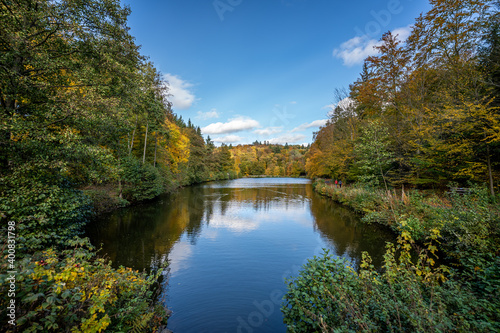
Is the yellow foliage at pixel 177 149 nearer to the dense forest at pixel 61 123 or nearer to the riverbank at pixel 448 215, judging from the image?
the dense forest at pixel 61 123

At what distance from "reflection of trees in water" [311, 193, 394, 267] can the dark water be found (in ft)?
0.14

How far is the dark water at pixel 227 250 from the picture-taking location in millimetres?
5359

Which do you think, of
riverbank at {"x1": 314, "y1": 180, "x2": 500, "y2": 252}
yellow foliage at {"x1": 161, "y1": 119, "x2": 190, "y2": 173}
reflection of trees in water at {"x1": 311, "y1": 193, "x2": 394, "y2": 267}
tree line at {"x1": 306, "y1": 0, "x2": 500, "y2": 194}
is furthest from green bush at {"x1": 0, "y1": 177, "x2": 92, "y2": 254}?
yellow foliage at {"x1": 161, "y1": 119, "x2": 190, "y2": 173}

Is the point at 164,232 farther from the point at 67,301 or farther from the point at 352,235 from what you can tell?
the point at 352,235

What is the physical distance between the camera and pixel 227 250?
9570 mm

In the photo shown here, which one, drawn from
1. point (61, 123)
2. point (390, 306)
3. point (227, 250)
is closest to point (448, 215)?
point (390, 306)

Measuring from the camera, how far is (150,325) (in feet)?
13.0

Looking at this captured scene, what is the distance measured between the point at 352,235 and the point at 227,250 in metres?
7.01

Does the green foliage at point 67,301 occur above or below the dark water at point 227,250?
above

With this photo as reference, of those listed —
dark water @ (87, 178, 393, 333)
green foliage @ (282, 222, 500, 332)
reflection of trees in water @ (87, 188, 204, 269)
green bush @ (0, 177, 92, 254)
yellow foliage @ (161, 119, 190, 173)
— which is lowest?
dark water @ (87, 178, 393, 333)

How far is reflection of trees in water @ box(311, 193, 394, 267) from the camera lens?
30.1 feet

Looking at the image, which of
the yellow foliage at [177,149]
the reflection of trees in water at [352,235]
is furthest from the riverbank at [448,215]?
the yellow foliage at [177,149]

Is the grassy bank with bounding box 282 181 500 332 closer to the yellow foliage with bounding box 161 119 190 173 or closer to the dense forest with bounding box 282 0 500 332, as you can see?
the dense forest with bounding box 282 0 500 332

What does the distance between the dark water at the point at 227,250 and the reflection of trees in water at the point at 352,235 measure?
0.04 meters
